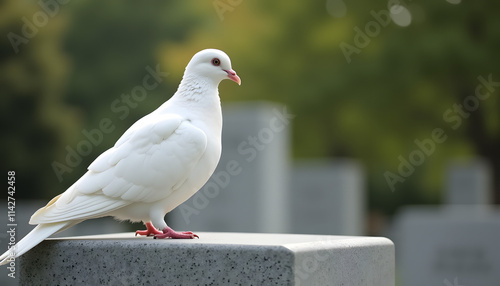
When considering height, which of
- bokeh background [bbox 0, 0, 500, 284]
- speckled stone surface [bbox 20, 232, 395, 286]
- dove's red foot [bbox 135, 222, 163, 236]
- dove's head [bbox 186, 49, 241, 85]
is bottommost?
speckled stone surface [bbox 20, 232, 395, 286]

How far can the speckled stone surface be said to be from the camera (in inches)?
129

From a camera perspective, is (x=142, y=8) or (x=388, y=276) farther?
(x=142, y=8)

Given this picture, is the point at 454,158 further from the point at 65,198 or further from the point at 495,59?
the point at 65,198

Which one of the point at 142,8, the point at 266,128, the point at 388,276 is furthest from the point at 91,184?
the point at 142,8

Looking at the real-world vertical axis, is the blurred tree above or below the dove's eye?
above

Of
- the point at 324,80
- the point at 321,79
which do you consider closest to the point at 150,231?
the point at 324,80

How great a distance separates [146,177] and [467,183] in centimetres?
1648

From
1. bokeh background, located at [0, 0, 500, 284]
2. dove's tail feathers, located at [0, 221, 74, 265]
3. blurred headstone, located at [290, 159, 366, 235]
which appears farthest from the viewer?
bokeh background, located at [0, 0, 500, 284]

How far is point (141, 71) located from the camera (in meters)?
24.3

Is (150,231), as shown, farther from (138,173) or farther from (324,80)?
(324,80)

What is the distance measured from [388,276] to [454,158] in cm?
1726

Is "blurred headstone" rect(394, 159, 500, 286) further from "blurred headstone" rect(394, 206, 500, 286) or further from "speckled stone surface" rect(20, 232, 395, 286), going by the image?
"speckled stone surface" rect(20, 232, 395, 286)

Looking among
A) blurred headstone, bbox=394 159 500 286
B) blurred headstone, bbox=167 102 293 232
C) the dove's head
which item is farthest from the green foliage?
the dove's head

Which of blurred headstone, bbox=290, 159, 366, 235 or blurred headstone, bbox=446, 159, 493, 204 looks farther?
blurred headstone, bbox=446, 159, 493, 204
